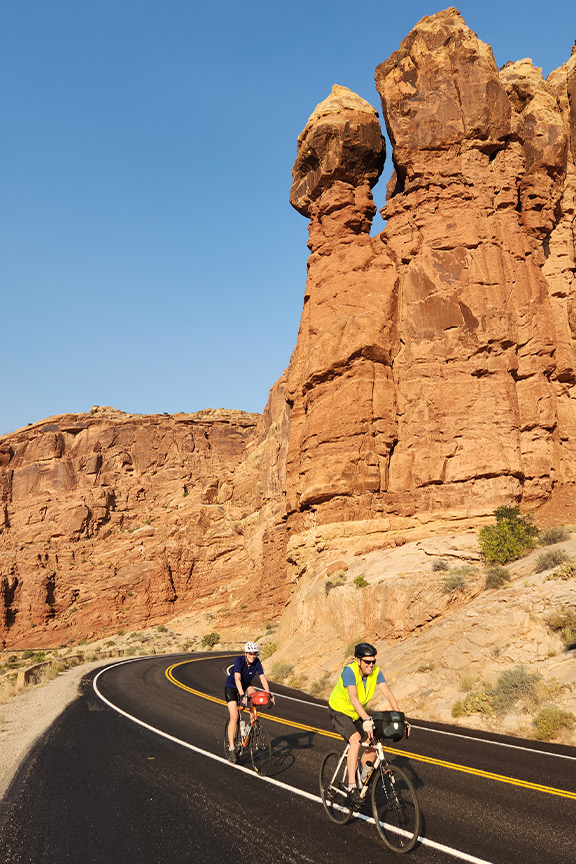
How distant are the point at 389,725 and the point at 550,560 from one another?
14.8 m

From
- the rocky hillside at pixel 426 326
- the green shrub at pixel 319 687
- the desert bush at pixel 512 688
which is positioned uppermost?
the rocky hillside at pixel 426 326

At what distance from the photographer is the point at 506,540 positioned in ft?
74.3

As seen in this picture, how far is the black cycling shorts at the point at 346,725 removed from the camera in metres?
6.16

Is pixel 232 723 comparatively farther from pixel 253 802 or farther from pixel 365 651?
pixel 365 651

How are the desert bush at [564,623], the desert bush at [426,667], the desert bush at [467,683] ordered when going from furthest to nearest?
the desert bush at [426,667]
the desert bush at [467,683]
the desert bush at [564,623]

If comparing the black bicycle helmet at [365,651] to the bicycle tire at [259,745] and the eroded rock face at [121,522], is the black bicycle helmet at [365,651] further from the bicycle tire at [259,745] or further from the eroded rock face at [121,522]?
the eroded rock face at [121,522]

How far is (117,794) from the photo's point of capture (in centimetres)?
766

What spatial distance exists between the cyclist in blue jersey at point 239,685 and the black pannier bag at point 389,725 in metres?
3.04

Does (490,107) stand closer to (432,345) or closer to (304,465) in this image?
(432,345)

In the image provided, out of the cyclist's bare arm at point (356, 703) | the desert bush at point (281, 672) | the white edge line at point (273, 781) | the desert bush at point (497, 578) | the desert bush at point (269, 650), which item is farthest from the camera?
the desert bush at point (269, 650)

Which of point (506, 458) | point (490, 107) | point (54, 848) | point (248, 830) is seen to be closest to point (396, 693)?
point (248, 830)

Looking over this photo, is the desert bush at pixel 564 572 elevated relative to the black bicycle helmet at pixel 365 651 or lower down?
lower down

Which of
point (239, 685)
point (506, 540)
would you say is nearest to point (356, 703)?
point (239, 685)

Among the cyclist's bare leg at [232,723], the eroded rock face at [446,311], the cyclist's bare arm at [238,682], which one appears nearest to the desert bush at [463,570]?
the eroded rock face at [446,311]
